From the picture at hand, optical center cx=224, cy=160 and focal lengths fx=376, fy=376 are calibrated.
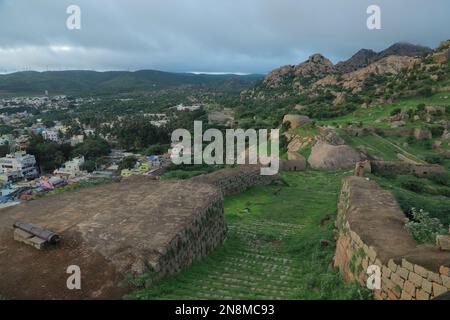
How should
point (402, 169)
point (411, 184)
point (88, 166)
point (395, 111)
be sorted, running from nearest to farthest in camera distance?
point (411, 184), point (402, 169), point (395, 111), point (88, 166)

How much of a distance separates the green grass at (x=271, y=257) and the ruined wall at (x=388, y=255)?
19.6 inches

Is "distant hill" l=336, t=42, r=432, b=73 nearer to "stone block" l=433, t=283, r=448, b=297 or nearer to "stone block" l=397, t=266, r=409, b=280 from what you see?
"stone block" l=397, t=266, r=409, b=280

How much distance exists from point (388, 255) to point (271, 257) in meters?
4.83

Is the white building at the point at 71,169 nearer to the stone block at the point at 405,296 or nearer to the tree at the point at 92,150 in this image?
the tree at the point at 92,150

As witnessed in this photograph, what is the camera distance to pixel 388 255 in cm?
684

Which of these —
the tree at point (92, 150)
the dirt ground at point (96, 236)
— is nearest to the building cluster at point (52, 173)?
the tree at point (92, 150)

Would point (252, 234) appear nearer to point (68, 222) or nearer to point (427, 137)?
point (68, 222)

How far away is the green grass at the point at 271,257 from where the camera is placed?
7.95 m

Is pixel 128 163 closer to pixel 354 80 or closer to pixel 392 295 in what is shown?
pixel 354 80

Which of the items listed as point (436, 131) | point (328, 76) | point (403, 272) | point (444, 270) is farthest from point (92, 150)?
point (444, 270)

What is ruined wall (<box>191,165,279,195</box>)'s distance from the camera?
17.9 m

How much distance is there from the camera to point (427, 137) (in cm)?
3269

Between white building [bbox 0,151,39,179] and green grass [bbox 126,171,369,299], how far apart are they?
4788 centimetres
